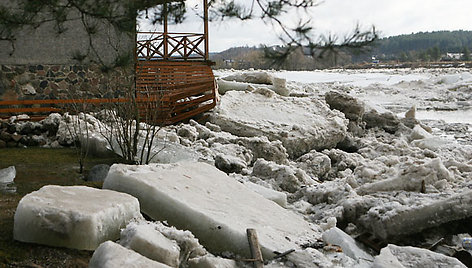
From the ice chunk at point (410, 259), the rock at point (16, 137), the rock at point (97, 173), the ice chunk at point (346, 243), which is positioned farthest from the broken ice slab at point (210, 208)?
the rock at point (16, 137)

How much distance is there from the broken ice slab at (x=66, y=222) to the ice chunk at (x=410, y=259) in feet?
5.71

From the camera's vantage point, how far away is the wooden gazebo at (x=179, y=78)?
9.82 m

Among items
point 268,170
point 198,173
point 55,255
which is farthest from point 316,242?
point 268,170

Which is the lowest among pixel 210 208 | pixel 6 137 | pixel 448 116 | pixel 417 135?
pixel 448 116

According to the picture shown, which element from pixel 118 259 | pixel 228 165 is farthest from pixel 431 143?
pixel 118 259

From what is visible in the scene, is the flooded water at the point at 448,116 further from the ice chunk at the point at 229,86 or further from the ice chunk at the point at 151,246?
the ice chunk at the point at 151,246

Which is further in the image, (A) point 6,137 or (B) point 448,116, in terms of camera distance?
(B) point 448,116

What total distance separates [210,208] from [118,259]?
132 centimetres

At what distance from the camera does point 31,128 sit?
25.5 ft

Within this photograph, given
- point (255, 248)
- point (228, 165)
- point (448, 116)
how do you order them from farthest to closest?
1. point (448, 116)
2. point (228, 165)
3. point (255, 248)

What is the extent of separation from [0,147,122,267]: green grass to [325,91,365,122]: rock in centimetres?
626

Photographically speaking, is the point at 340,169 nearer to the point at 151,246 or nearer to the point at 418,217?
the point at 418,217

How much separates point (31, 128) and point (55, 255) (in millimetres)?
5025

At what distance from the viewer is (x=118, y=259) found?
2.77 metres
